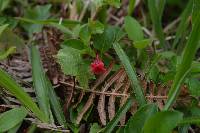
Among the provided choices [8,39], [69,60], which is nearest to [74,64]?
[69,60]

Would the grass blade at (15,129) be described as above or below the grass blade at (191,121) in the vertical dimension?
below

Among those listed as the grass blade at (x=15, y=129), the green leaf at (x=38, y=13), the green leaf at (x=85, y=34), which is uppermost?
the green leaf at (x=38, y=13)

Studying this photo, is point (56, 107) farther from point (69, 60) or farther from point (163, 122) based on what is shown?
point (163, 122)

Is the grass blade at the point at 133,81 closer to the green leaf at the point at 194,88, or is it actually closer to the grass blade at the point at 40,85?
the green leaf at the point at 194,88

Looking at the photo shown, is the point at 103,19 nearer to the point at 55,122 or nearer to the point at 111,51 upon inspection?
the point at 111,51

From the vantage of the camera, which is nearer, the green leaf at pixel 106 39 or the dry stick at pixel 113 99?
the dry stick at pixel 113 99

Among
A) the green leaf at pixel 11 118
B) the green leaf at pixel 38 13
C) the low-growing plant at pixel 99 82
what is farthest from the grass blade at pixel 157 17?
the green leaf at pixel 11 118

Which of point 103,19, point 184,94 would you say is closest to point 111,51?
point 103,19
